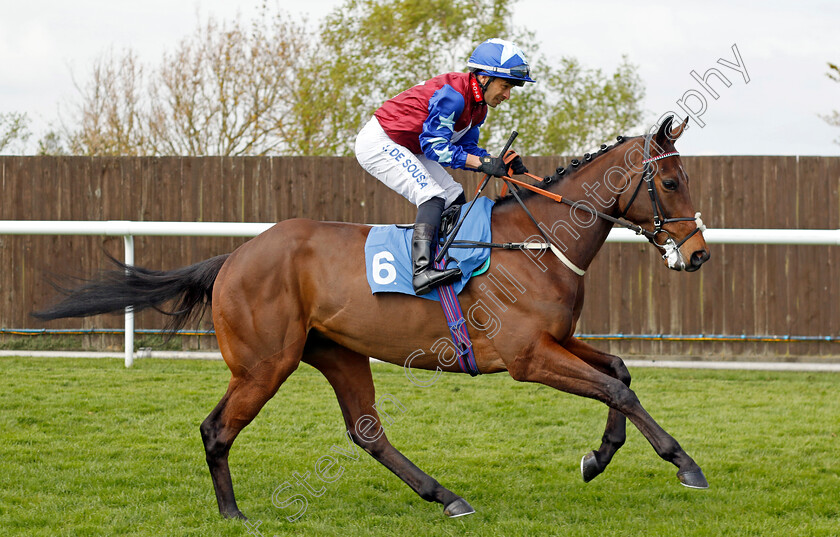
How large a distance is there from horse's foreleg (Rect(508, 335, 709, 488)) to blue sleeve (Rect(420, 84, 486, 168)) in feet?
3.18

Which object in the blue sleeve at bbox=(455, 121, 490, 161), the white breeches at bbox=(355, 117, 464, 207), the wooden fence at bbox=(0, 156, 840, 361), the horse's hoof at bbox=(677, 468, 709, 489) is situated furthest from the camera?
the wooden fence at bbox=(0, 156, 840, 361)

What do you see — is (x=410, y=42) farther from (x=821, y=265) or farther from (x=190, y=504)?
(x=190, y=504)

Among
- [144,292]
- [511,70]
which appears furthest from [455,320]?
[144,292]

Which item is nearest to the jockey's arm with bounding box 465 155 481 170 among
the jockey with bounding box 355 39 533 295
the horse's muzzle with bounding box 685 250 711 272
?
the jockey with bounding box 355 39 533 295

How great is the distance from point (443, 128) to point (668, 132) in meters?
1.06

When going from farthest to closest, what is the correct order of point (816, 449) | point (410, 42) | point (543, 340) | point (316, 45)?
point (316, 45) < point (410, 42) < point (816, 449) < point (543, 340)

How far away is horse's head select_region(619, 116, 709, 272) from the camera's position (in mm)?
3881

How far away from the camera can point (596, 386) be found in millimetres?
3742

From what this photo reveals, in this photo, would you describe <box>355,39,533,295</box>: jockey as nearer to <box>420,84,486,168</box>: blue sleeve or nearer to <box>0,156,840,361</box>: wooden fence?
<box>420,84,486,168</box>: blue sleeve

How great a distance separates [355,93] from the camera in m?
12.8

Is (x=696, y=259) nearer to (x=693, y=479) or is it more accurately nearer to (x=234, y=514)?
(x=693, y=479)

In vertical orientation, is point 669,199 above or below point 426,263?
above

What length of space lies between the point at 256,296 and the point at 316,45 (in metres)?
11.3

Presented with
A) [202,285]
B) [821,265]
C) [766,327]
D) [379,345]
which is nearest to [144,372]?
[202,285]
